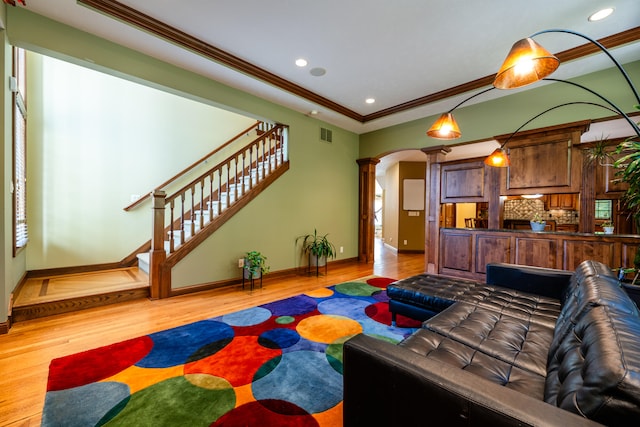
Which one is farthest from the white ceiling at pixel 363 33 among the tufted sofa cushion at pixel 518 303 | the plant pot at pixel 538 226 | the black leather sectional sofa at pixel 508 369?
the tufted sofa cushion at pixel 518 303

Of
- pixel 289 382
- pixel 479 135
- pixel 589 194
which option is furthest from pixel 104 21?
pixel 589 194

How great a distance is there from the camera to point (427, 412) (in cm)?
93

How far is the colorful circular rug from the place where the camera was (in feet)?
5.12

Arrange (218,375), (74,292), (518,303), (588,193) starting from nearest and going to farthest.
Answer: (218,375), (518,303), (74,292), (588,193)

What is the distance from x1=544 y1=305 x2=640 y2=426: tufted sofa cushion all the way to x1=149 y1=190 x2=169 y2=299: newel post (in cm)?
396

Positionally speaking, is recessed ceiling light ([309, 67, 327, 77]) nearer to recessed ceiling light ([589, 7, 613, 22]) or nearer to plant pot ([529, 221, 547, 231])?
recessed ceiling light ([589, 7, 613, 22])

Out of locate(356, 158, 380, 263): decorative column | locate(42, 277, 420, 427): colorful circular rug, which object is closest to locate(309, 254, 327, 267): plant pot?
locate(356, 158, 380, 263): decorative column

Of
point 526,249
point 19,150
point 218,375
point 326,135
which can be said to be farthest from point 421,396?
point 326,135

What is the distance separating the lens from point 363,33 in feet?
10.0

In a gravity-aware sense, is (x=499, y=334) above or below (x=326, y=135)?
below

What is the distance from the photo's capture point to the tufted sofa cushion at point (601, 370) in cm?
67

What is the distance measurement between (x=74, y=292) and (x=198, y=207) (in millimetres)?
2334

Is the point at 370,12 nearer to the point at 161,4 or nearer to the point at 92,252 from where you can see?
the point at 161,4

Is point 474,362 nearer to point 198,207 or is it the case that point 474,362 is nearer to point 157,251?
point 157,251
